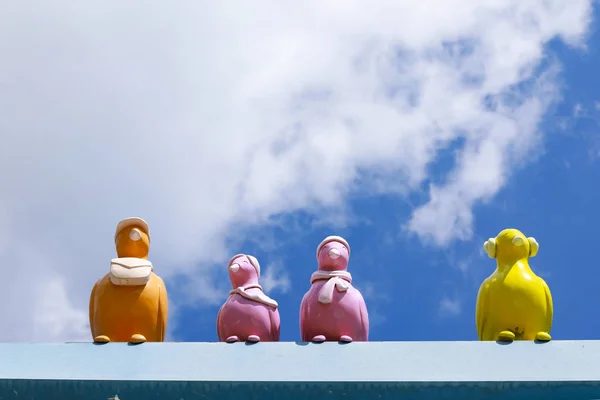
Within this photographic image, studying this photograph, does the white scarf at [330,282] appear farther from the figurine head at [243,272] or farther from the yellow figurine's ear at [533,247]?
the yellow figurine's ear at [533,247]

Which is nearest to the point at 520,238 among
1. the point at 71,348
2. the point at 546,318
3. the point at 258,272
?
the point at 546,318

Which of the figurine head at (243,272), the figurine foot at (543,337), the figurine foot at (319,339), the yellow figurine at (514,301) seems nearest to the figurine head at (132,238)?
the figurine head at (243,272)

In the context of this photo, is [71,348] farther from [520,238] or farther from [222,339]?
[520,238]

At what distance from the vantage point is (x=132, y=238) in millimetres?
4543

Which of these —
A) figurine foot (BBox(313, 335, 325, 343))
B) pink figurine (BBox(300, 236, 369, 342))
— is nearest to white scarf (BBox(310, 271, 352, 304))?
pink figurine (BBox(300, 236, 369, 342))

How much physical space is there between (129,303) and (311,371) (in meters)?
1.04

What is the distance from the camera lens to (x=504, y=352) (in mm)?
3861

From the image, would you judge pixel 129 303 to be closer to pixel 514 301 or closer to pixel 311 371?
pixel 311 371

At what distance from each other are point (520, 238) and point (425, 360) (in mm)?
968

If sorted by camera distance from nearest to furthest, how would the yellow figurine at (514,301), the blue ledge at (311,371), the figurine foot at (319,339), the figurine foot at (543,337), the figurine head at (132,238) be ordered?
the blue ledge at (311,371), the figurine foot at (543,337), the figurine foot at (319,339), the yellow figurine at (514,301), the figurine head at (132,238)

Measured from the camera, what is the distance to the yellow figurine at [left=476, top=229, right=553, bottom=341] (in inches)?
163

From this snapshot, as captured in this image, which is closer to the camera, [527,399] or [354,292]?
[527,399]

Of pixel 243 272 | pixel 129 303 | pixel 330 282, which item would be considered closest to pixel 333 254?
pixel 330 282

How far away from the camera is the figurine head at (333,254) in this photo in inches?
174
